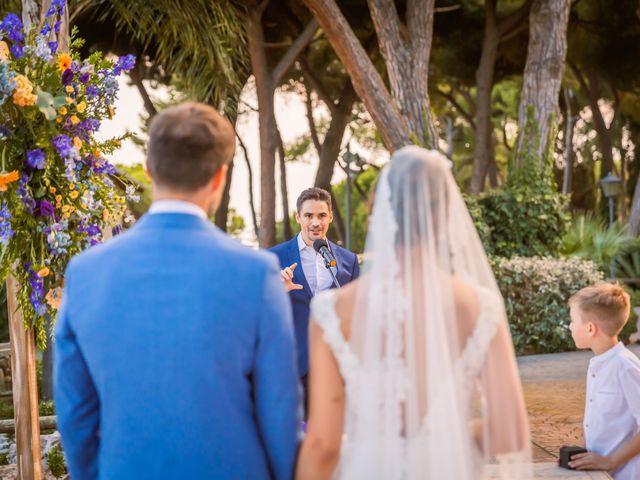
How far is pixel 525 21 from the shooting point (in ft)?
64.3

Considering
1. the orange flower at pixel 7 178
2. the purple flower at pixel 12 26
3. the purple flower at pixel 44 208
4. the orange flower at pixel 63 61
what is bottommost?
the purple flower at pixel 44 208

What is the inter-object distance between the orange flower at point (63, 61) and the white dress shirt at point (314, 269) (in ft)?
6.06

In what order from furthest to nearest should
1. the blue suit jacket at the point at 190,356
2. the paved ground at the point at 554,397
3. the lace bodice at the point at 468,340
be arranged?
1. the paved ground at the point at 554,397
2. the lace bodice at the point at 468,340
3. the blue suit jacket at the point at 190,356

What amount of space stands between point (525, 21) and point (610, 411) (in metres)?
17.1

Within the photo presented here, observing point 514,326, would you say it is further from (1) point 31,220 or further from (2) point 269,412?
(2) point 269,412

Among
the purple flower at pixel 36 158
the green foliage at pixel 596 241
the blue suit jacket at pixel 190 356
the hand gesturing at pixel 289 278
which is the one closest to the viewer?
the blue suit jacket at pixel 190 356

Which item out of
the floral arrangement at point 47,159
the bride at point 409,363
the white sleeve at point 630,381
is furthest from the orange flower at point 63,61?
the white sleeve at point 630,381

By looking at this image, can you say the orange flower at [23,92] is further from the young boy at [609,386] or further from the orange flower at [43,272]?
the young boy at [609,386]

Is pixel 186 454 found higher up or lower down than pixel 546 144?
lower down

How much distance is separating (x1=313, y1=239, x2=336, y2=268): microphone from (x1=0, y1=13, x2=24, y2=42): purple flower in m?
2.04

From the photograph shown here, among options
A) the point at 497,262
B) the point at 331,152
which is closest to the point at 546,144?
the point at 497,262

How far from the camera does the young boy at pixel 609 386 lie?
3.73m

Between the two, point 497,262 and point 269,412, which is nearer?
point 269,412

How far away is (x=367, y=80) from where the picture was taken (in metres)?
12.9
